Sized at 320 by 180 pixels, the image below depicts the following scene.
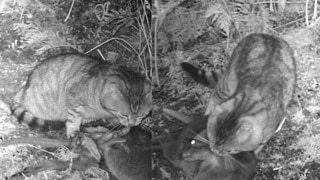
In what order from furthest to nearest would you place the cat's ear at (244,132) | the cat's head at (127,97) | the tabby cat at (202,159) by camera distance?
1. the cat's head at (127,97)
2. the tabby cat at (202,159)
3. the cat's ear at (244,132)

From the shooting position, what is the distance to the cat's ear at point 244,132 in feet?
6.01

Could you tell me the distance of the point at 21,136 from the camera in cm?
199

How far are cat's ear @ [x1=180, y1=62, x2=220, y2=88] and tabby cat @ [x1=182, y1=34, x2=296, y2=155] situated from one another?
0.9 inches

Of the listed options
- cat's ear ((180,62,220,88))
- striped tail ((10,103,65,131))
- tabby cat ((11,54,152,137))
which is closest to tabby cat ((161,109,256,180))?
cat's ear ((180,62,220,88))

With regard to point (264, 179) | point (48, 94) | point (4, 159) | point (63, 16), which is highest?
point (63, 16)

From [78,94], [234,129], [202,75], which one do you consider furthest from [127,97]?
[234,129]

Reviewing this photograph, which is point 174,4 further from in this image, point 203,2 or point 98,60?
point 98,60

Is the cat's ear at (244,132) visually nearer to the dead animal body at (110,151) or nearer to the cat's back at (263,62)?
the cat's back at (263,62)

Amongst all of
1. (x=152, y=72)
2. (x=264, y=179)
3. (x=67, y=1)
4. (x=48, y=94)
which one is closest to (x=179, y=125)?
(x=152, y=72)

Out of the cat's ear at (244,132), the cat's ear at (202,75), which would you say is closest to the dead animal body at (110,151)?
the cat's ear at (202,75)

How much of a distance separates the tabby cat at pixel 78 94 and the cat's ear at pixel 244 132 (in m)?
0.51

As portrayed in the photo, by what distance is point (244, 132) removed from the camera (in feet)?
6.02

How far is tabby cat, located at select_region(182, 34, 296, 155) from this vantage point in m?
1.85

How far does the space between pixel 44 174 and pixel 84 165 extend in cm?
18
